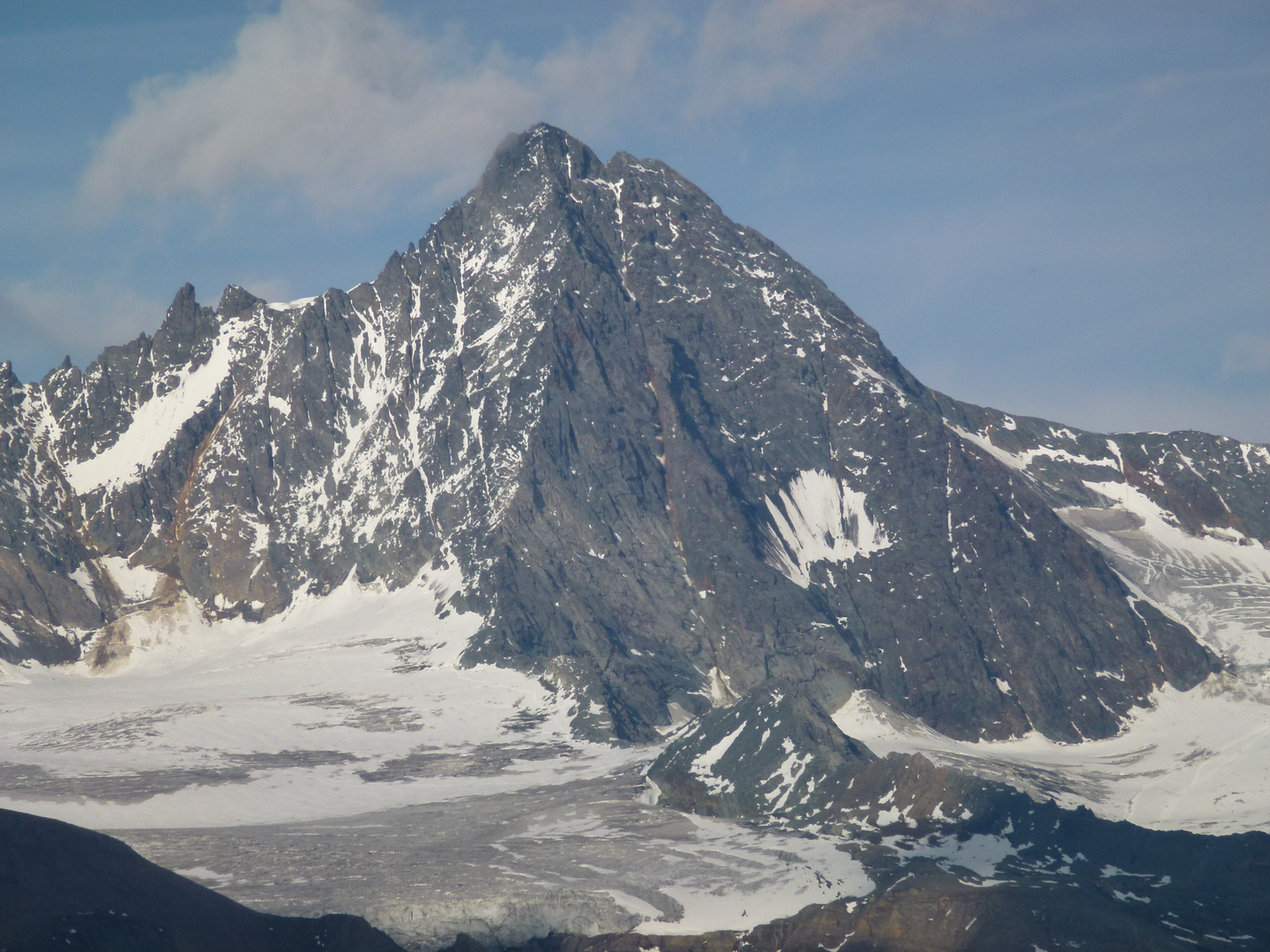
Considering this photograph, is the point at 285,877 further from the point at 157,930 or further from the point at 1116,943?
the point at 1116,943

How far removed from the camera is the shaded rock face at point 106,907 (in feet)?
347

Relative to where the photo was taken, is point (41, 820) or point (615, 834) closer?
point (41, 820)

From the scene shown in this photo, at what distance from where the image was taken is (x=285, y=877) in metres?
164

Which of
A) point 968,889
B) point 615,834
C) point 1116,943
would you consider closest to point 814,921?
point 968,889

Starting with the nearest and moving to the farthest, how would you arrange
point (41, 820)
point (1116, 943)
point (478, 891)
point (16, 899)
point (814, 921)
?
point (16, 899), point (41, 820), point (1116, 943), point (814, 921), point (478, 891)

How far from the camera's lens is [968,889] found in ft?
469

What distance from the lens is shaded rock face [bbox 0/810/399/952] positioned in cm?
10588

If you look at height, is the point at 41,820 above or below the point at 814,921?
above

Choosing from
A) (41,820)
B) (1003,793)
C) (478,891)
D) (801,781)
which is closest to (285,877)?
(478,891)

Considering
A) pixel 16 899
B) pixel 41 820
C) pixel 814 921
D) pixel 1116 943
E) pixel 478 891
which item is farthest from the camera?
pixel 478 891

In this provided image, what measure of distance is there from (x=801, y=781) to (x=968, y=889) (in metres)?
51.0

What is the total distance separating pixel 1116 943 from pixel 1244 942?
14.7 meters

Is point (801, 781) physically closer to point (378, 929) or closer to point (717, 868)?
point (717, 868)

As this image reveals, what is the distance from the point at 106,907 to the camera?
361ft
